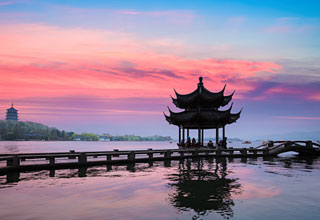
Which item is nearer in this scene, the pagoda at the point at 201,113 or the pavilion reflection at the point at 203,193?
the pavilion reflection at the point at 203,193

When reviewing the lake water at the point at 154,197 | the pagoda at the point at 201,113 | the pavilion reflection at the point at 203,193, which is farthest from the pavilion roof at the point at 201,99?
the lake water at the point at 154,197

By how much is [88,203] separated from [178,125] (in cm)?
2796

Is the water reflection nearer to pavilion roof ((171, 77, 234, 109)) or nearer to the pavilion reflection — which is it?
the pavilion reflection

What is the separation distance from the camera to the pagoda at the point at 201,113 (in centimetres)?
3541

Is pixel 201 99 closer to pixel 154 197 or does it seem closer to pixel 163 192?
pixel 163 192

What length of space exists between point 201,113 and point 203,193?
912 inches

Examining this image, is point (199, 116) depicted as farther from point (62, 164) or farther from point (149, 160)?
point (62, 164)

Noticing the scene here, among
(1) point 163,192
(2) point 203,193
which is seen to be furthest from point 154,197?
(2) point 203,193

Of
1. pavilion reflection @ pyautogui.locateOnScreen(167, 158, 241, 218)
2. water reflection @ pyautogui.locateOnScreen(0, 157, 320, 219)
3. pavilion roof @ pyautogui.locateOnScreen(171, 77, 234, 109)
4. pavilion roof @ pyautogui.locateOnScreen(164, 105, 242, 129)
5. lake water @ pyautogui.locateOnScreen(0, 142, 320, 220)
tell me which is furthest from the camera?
pavilion roof @ pyautogui.locateOnScreen(171, 77, 234, 109)

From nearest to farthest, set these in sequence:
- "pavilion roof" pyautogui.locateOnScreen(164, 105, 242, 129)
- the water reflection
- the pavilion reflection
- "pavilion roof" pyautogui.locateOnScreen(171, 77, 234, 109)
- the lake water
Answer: the lake water, the water reflection, the pavilion reflection, "pavilion roof" pyautogui.locateOnScreen(164, 105, 242, 129), "pavilion roof" pyautogui.locateOnScreen(171, 77, 234, 109)

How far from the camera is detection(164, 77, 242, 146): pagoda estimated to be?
35406 mm

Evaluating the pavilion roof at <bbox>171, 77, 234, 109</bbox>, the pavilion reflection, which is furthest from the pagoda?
the pavilion reflection

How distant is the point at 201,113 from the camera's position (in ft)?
116

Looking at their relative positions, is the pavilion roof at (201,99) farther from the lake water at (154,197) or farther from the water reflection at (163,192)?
the lake water at (154,197)
